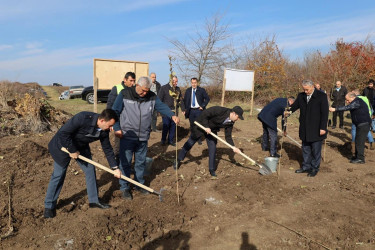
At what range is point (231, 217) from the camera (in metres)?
4.15

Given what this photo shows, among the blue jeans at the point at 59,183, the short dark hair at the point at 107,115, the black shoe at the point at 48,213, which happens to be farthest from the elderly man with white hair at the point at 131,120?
the black shoe at the point at 48,213

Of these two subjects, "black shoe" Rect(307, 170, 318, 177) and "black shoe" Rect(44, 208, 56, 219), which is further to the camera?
"black shoe" Rect(307, 170, 318, 177)

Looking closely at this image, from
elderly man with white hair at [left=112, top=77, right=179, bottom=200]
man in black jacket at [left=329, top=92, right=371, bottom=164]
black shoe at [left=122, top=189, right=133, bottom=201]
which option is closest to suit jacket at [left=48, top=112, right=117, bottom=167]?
elderly man with white hair at [left=112, top=77, right=179, bottom=200]

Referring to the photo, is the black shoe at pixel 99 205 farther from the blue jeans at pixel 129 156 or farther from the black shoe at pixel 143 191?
the black shoe at pixel 143 191

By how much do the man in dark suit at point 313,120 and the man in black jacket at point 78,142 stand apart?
12.8 feet

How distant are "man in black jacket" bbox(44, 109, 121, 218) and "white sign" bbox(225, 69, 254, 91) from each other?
8999 mm

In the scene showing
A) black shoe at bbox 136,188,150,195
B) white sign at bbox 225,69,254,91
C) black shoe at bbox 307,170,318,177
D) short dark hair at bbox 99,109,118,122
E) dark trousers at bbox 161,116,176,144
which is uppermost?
white sign at bbox 225,69,254,91

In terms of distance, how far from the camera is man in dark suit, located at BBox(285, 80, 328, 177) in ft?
18.2

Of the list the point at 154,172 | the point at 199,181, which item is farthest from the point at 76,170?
the point at 199,181

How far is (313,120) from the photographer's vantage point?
562 cm

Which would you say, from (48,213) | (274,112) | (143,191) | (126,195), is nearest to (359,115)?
(274,112)

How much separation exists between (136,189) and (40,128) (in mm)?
5634

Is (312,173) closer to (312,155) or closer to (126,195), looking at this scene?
(312,155)

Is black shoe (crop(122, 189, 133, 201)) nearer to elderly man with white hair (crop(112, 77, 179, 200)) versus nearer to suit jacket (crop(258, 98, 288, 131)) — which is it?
elderly man with white hair (crop(112, 77, 179, 200))
